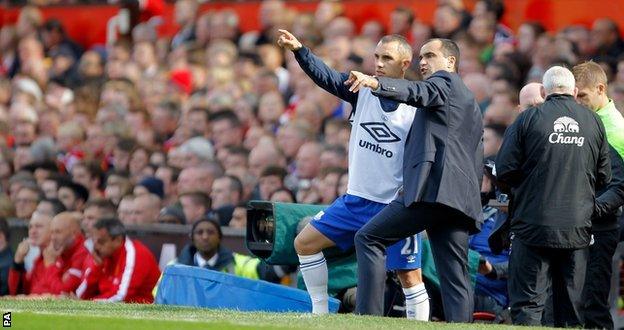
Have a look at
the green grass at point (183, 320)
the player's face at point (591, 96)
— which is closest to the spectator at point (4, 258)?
the green grass at point (183, 320)

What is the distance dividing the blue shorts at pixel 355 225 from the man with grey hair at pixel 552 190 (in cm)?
77

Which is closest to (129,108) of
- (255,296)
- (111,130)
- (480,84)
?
(111,130)

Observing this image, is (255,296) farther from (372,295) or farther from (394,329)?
(394,329)

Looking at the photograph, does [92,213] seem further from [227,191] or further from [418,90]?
[418,90]

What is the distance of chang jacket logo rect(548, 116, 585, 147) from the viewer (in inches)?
422

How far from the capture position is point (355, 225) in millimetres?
11281

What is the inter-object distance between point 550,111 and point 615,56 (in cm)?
645

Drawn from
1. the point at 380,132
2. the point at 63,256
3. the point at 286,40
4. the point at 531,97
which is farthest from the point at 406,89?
the point at 63,256

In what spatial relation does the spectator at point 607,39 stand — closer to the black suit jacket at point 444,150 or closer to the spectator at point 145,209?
the spectator at point 145,209

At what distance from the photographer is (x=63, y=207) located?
16859 mm

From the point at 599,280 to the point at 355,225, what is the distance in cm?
184

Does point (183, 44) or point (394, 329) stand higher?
point (183, 44)

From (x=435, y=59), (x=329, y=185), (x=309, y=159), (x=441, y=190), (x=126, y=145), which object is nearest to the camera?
(x=441, y=190)

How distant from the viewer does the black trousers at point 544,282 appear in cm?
1084
